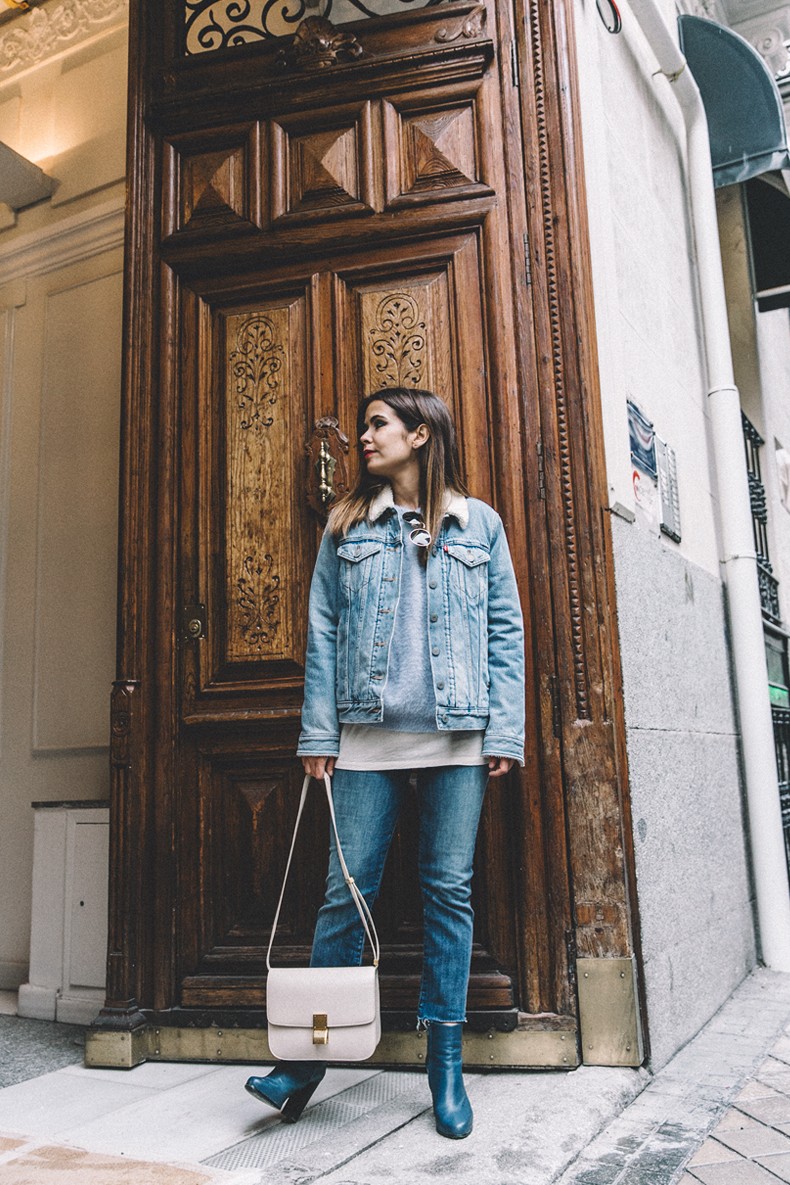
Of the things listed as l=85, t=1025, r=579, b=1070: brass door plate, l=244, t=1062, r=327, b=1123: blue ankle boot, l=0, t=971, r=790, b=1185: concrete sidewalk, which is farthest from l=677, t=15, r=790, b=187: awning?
l=244, t=1062, r=327, b=1123: blue ankle boot

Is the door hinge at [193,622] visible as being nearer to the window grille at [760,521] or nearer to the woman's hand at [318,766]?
the woman's hand at [318,766]

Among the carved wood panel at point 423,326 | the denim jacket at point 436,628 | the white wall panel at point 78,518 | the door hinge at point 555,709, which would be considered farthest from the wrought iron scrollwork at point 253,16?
the door hinge at point 555,709

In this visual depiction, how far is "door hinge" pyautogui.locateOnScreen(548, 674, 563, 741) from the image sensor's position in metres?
2.86

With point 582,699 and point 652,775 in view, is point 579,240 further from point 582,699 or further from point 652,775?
point 652,775

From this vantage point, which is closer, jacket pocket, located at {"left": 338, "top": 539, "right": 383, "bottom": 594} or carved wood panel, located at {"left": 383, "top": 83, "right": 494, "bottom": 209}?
jacket pocket, located at {"left": 338, "top": 539, "right": 383, "bottom": 594}

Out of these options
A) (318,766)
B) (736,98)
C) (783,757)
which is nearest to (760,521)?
(783,757)

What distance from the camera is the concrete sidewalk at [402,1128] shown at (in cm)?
206

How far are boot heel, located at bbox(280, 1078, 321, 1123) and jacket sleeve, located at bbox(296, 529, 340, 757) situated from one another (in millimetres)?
781

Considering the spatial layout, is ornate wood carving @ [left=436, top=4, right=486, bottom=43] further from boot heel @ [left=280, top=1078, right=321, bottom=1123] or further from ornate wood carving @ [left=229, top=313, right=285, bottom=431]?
boot heel @ [left=280, top=1078, right=321, bottom=1123]

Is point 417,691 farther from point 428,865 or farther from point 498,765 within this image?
point 428,865

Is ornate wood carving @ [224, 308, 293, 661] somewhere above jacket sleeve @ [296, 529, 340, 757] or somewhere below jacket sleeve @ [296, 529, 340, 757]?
above

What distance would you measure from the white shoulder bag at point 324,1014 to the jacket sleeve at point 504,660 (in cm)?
62

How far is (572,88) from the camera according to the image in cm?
313

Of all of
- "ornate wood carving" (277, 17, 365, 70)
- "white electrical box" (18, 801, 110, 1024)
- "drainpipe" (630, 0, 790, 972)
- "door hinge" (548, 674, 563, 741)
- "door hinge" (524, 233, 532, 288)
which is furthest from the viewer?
"drainpipe" (630, 0, 790, 972)
